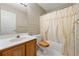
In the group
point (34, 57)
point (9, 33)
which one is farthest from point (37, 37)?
point (9, 33)

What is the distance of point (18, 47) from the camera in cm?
157

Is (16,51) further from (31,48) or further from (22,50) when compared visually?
(31,48)

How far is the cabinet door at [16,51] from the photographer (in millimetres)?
1374

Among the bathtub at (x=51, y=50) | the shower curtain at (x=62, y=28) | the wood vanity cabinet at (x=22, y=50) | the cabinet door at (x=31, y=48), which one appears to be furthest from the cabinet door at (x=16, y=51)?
the shower curtain at (x=62, y=28)

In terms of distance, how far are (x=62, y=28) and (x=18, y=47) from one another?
0.74 m

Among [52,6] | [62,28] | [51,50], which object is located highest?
[52,6]

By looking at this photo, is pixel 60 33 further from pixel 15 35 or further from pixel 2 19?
pixel 2 19

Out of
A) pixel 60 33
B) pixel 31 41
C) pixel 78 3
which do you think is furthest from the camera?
pixel 31 41

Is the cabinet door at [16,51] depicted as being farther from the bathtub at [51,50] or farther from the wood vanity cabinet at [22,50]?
the bathtub at [51,50]

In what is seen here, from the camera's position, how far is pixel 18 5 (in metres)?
1.66

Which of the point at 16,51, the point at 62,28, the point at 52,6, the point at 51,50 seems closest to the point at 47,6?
the point at 52,6

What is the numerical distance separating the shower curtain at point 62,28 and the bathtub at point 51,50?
5 centimetres

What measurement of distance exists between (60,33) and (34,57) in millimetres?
560

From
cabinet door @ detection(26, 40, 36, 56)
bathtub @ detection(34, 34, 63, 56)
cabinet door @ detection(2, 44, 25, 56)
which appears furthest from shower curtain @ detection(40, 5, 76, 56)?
cabinet door @ detection(2, 44, 25, 56)
